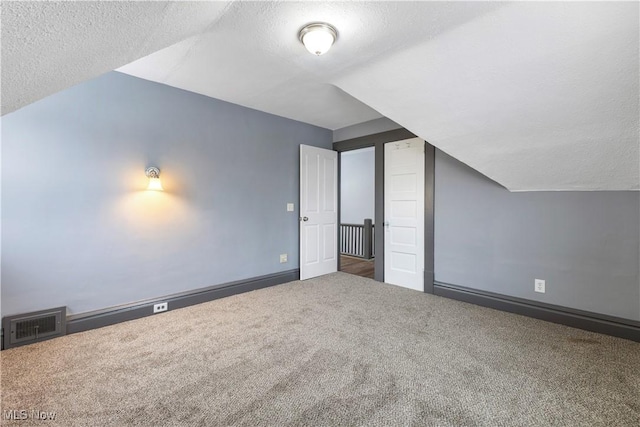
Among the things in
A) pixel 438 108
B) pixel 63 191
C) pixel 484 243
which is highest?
pixel 438 108

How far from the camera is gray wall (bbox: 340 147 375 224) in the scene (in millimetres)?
7426

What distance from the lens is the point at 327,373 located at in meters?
1.82

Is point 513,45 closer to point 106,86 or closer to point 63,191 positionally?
point 106,86

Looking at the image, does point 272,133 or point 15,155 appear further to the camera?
point 272,133

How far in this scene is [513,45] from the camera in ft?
5.44

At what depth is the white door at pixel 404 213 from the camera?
368 centimetres

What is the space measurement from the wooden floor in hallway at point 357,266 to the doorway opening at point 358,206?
1.6 inches

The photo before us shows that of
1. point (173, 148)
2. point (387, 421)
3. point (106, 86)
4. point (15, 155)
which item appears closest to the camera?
point (387, 421)

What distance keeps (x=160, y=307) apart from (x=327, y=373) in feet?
6.76

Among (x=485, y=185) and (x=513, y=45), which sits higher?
(x=513, y=45)

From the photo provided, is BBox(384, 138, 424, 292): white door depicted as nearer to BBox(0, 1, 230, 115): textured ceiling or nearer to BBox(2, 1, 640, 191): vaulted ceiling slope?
BBox(2, 1, 640, 191): vaulted ceiling slope

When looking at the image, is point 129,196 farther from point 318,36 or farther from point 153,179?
point 318,36

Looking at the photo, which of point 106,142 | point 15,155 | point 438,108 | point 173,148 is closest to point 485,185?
point 438,108

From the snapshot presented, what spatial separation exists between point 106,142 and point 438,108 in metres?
3.06
